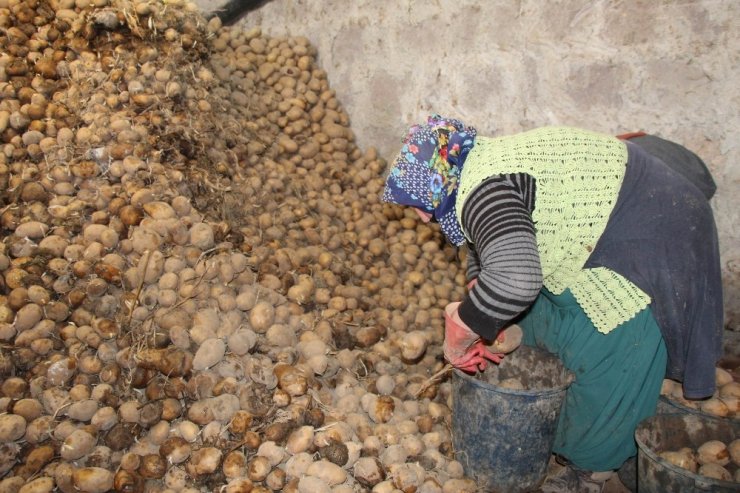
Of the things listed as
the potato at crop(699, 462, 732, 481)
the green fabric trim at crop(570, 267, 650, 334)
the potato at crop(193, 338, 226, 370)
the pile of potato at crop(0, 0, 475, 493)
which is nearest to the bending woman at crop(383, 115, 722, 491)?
the green fabric trim at crop(570, 267, 650, 334)

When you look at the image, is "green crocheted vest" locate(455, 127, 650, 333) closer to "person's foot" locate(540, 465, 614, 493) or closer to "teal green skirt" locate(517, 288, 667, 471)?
"teal green skirt" locate(517, 288, 667, 471)

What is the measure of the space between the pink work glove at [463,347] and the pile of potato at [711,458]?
0.73 meters

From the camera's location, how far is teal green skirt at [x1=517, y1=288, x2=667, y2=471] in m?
2.27

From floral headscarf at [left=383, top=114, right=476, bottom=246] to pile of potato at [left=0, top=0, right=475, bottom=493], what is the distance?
82cm

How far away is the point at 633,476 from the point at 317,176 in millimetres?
2391

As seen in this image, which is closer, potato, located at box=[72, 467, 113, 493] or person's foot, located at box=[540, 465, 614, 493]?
potato, located at box=[72, 467, 113, 493]

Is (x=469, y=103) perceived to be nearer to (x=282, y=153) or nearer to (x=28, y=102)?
(x=282, y=153)

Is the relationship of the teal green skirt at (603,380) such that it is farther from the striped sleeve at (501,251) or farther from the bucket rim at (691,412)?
the striped sleeve at (501,251)

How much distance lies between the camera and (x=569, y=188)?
203cm

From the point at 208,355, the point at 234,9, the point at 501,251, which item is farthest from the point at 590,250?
the point at 234,9

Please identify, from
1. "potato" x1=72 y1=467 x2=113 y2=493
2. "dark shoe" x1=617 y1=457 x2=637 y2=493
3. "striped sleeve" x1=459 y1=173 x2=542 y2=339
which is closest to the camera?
"striped sleeve" x1=459 y1=173 x2=542 y2=339

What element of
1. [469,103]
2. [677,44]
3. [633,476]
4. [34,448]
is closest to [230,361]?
[34,448]

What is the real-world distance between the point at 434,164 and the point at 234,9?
301 cm

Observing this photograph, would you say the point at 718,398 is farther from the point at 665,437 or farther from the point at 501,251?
the point at 501,251
